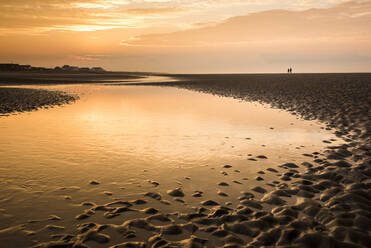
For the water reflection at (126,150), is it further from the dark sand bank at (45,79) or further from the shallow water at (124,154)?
the dark sand bank at (45,79)

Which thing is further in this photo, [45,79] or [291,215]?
[45,79]

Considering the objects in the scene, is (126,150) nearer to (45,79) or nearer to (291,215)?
(291,215)

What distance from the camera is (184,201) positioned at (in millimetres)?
7312

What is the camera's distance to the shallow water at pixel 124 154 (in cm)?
→ 775

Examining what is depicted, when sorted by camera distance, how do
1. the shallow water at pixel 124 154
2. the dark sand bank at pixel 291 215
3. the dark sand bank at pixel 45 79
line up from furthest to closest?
the dark sand bank at pixel 45 79
the shallow water at pixel 124 154
the dark sand bank at pixel 291 215

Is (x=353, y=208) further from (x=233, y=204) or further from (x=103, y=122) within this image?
(x=103, y=122)

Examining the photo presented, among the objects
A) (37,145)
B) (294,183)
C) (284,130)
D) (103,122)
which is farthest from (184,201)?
(103,122)

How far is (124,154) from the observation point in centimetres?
1164

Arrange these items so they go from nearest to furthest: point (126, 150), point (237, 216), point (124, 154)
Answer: point (237, 216)
point (124, 154)
point (126, 150)

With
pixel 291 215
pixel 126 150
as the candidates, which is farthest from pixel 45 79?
pixel 291 215

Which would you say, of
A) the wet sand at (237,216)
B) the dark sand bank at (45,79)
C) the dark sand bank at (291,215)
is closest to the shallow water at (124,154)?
the wet sand at (237,216)

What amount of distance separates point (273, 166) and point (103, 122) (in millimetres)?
12647

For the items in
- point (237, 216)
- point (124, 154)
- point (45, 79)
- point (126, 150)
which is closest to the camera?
point (237, 216)

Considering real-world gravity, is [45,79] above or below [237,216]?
above
